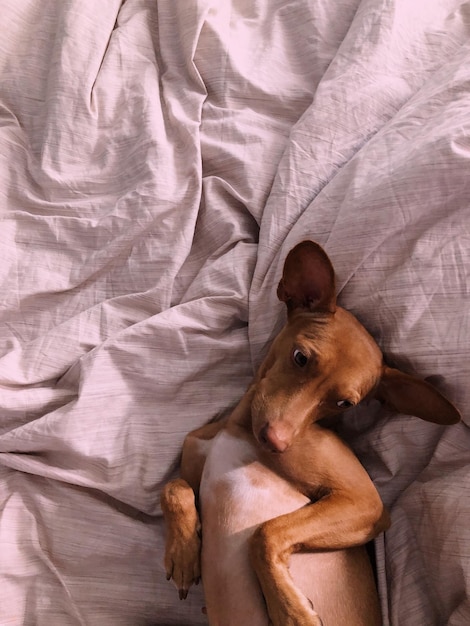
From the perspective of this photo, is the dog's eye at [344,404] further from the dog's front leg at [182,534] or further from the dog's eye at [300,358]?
the dog's front leg at [182,534]

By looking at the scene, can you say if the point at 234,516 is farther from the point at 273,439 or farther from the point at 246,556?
the point at 273,439

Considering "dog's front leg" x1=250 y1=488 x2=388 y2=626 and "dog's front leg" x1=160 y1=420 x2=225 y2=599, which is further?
"dog's front leg" x1=160 y1=420 x2=225 y2=599

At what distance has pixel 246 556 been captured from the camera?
1.48 m

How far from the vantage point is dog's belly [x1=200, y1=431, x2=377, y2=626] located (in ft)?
4.74

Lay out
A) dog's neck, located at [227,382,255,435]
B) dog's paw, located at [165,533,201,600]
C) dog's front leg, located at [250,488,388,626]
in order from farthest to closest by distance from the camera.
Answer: dog's neck, located at [227,382,255,435] < dog's paw, located at [165,533,201,600] < dog's front leg, located at [250,488,388,626]

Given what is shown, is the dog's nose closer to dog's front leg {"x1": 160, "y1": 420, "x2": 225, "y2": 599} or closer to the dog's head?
the dog's head

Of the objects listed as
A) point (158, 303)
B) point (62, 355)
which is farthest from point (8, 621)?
point (158, 303)

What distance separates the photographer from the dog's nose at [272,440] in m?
1.47

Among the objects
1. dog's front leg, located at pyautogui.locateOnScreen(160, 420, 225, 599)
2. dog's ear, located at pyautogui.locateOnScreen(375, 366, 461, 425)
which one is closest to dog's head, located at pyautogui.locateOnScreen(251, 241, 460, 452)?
dog's ear, located at pyautogui.locateOnScreen(375, 366, 461, 425)

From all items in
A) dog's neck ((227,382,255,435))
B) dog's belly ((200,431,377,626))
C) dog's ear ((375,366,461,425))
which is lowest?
dog's belly ((200,431,377,626))

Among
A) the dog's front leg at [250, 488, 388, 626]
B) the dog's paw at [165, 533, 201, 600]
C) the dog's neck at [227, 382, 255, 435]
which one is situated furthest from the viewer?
the dog's neck at [227, 382, 255, 435]

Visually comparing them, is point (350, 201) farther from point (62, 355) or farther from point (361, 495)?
point (62, 355)

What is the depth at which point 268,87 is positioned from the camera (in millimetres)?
2094

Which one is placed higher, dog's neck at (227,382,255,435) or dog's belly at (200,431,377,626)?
dog's neck at (227,382,255,435)
